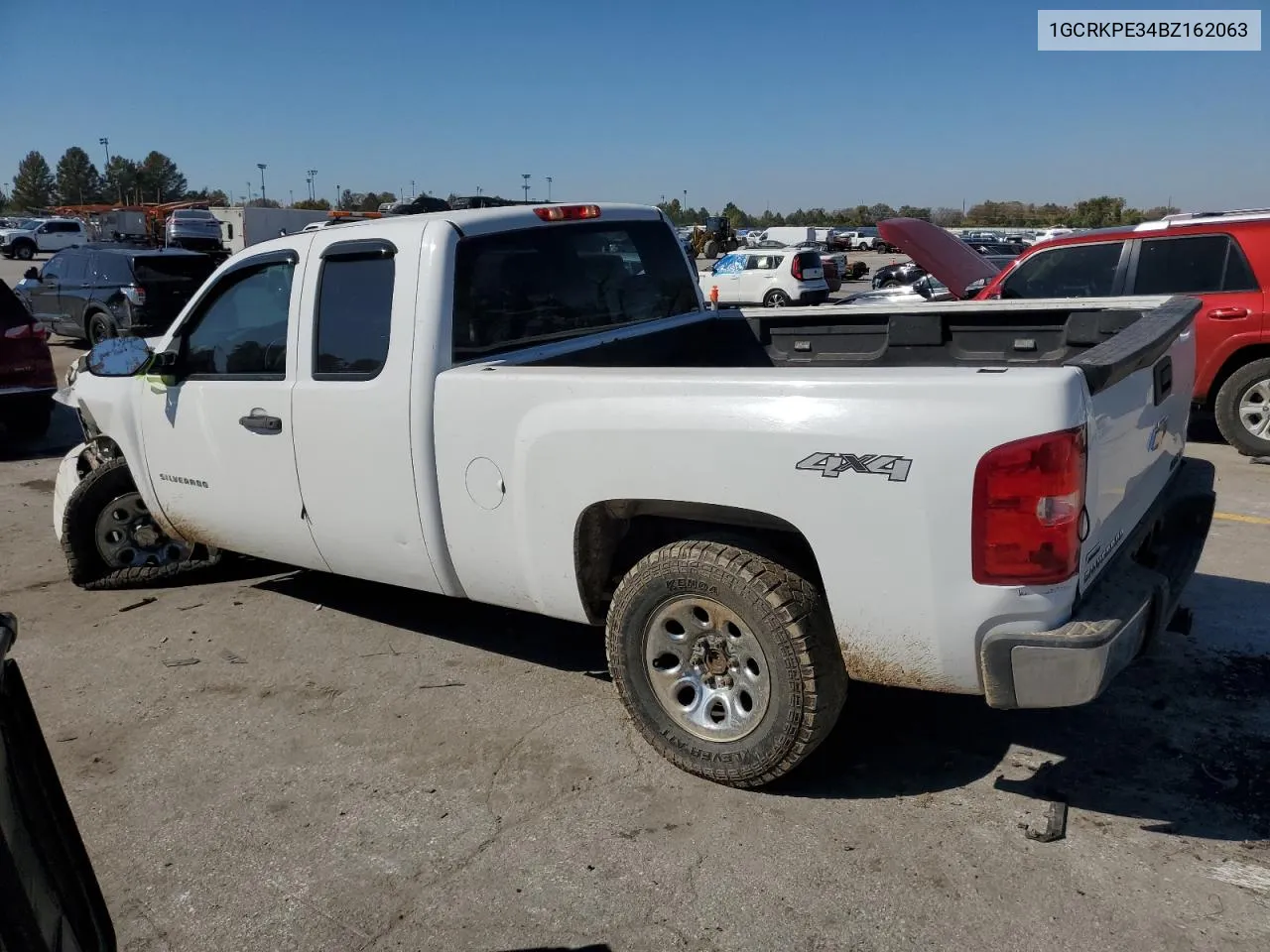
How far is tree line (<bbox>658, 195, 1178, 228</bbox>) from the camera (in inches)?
2702

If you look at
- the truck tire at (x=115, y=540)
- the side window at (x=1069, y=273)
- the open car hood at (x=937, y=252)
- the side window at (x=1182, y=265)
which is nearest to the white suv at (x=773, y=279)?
the open car hood at (x=937, y=252)

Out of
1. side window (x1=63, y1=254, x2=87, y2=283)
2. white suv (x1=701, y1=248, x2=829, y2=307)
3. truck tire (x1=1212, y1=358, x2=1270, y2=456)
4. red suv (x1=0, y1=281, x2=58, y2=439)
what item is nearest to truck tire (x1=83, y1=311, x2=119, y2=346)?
side window (x1=63, y1=254, x2=87, y2=283)

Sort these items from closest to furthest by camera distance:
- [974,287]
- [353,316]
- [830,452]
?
1. [830,452]
2. [353,316]
3. [974,287]

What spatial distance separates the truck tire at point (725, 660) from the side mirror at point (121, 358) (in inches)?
106

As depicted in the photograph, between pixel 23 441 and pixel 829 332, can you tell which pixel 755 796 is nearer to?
pixel 829 332

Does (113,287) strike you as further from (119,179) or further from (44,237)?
(119,179)

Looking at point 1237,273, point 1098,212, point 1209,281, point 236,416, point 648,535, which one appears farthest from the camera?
point 1098,212

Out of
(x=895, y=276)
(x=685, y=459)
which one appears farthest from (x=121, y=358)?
(x=895, y=276)

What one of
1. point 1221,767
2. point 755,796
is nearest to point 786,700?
point 755,796

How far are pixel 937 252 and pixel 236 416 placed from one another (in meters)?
7.83

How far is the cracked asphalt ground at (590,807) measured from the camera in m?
2.79

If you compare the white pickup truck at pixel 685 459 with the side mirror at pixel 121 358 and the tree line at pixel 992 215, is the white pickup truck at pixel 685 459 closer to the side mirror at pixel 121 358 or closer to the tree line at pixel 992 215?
the side mirror at pixel 121 358

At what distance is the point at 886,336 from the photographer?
15.7ft

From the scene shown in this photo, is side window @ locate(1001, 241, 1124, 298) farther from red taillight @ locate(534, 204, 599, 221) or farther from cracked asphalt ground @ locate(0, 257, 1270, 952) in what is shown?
red taillight @ locate(534, 204, 599, 221)
